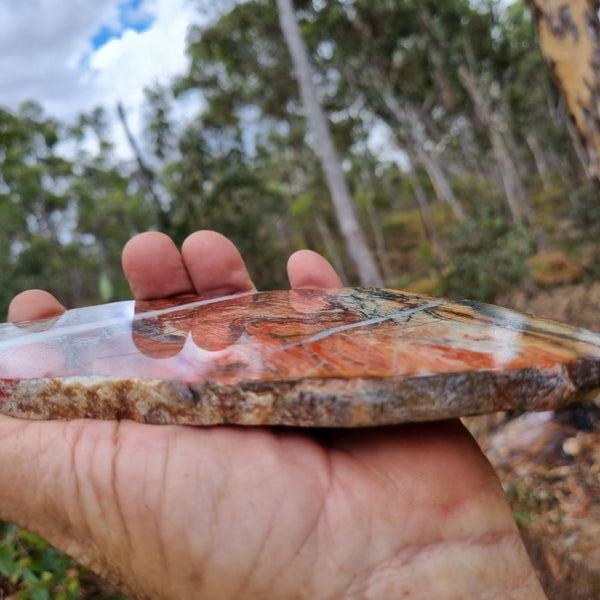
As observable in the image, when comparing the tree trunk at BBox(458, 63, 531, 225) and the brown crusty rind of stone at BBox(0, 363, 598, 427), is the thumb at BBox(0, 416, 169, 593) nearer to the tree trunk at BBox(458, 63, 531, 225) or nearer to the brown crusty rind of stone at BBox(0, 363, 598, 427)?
the brown crusty rind of stone at BBox(0, 363, 598, 427)

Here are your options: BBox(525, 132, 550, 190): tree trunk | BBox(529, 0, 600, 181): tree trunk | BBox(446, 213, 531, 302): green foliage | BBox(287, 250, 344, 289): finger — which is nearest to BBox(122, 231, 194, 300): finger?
BBox(287, 250, 344, 289): finger

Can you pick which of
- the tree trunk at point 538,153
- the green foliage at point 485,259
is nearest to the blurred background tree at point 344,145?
the green foliage at point 485,259

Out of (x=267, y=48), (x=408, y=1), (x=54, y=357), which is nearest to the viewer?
(x=54, y=357)

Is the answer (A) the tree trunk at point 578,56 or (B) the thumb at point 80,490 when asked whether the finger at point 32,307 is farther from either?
(A) the tree trunk at point 578,56

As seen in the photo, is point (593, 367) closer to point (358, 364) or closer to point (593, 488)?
point (358, 364)

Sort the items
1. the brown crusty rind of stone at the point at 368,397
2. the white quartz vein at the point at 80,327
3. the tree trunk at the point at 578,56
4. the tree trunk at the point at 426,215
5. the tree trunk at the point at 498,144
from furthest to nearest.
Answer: the tree trunk at the point at 426,215 < the tree trunk at the point at 498,144 < the tree trunk at the point at 578,56 < the white quartz vein at the point at 80,327 < the brown crusty rind of stone at the point at 368,397

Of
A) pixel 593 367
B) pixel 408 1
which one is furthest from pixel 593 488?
pixel 408 1
